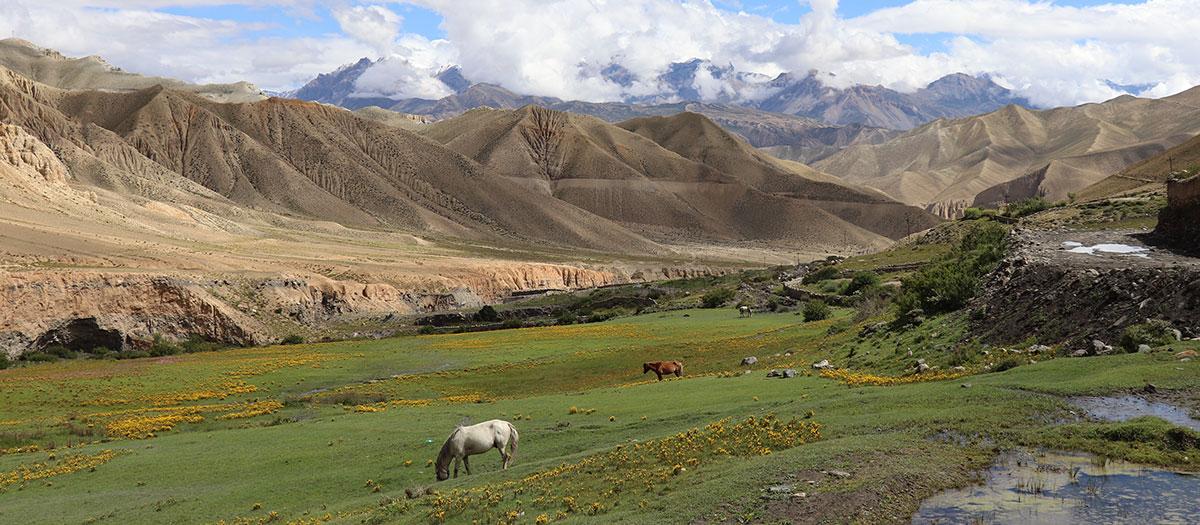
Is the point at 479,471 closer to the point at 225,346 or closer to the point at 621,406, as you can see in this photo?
the point at 621,406

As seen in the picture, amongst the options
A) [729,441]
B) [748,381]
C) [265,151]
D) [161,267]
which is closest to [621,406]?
[748,381]

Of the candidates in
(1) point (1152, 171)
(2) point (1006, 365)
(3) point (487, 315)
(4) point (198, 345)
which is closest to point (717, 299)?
(3) point (487, 315)

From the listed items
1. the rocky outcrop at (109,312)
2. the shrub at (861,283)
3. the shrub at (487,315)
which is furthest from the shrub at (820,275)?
the rocky outcrop at (109,312)

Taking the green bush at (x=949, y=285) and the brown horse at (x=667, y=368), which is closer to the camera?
the green bush at (x=949, y=285)

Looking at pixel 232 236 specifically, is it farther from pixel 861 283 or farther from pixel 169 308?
pixel 861 283

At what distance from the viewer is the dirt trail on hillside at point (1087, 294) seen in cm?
2122

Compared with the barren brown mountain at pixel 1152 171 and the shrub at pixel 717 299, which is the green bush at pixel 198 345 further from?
the barren brown mountain at pixel 1152 171

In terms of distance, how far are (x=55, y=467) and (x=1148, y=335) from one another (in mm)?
25372

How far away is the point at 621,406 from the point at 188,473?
10686 mm

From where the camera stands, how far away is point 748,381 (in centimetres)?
2719

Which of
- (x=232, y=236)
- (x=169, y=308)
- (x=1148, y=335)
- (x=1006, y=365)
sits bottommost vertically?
(x=1006, y=365)

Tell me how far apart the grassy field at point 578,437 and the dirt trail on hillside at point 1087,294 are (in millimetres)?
1639

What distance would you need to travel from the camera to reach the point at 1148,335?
20.3 metres

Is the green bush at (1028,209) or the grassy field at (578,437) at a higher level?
the green bush at (1028,209)
